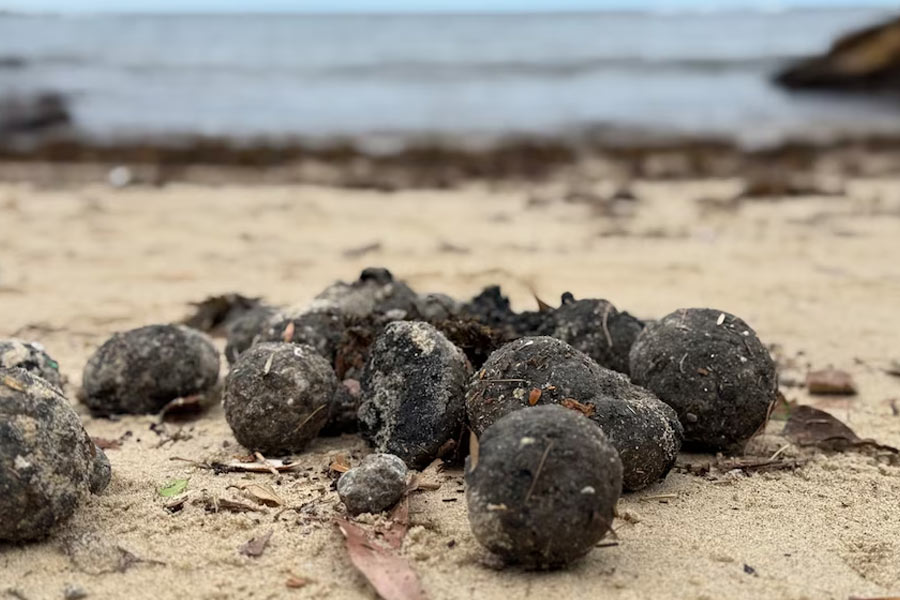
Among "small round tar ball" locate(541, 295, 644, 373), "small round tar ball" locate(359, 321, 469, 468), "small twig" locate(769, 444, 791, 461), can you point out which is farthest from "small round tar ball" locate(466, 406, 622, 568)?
"small round tar ball" locate(541, 295, 644, 373)

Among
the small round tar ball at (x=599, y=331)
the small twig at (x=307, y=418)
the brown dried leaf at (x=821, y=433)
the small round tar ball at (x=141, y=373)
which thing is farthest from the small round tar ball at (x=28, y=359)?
the brown dried leaf at (x=821, y=433)

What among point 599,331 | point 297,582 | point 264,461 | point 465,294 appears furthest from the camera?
point 465,294

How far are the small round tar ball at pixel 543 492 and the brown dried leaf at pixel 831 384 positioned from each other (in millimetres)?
2410

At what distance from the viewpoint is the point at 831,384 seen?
4.67 m

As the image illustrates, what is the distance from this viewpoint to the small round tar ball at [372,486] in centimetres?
306

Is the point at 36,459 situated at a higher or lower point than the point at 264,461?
higher

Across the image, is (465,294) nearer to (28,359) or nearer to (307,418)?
(307,418)

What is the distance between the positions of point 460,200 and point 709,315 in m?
7.20

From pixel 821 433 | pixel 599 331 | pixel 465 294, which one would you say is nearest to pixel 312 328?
pixel 599 331

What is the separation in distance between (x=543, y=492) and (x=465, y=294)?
408 cm

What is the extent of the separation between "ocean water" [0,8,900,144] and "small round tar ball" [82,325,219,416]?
45.9ft

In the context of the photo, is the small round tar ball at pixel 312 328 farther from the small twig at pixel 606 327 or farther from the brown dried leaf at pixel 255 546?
→ the brown dried leaf at pixel 255 546

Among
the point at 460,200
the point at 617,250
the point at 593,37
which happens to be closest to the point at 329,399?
the point at 617,250

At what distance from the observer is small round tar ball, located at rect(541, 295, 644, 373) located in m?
4.12
